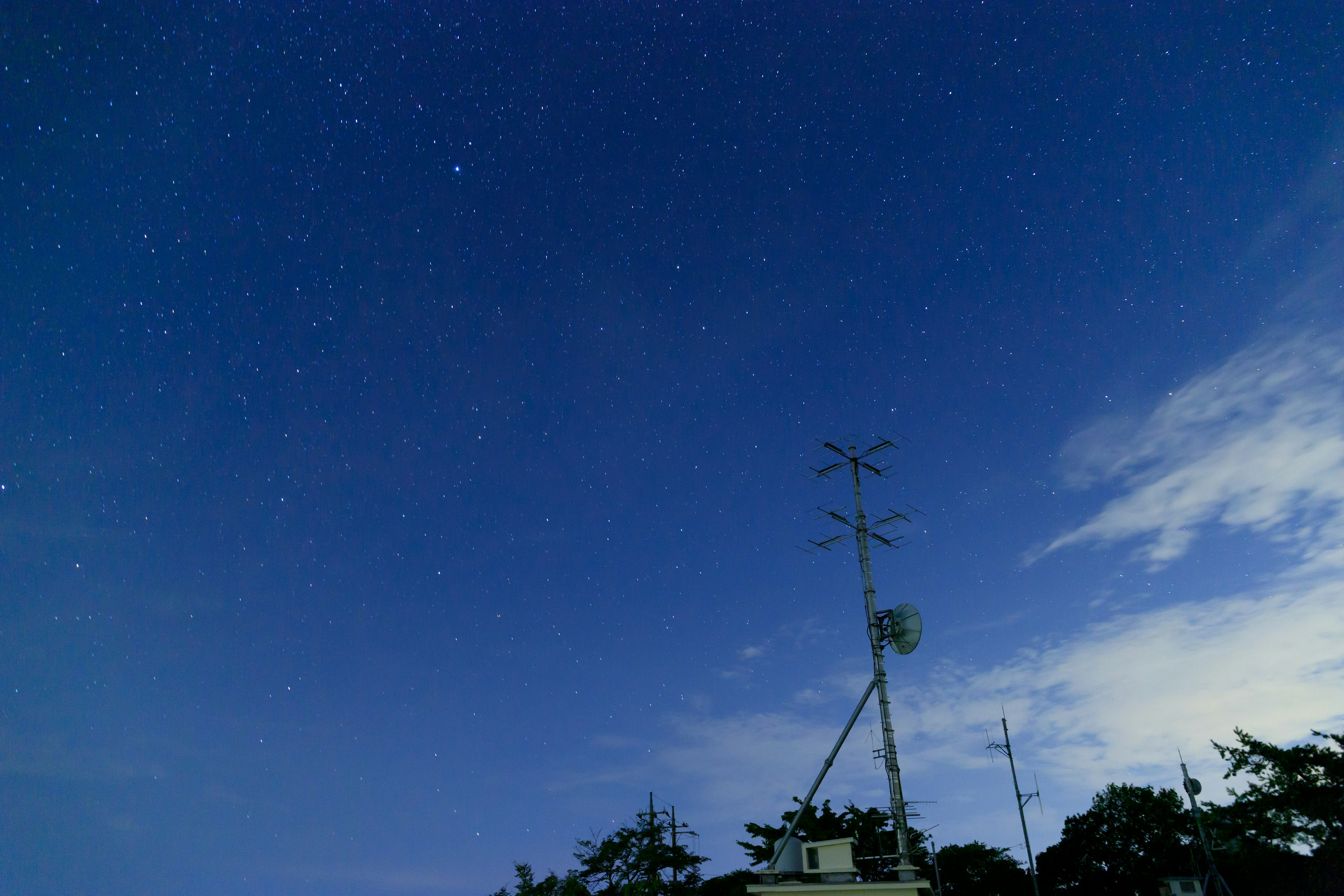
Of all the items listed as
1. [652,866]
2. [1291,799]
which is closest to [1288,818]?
[1291,799]

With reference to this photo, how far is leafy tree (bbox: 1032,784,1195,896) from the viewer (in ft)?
177

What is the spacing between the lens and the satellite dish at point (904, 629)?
79.8 feet

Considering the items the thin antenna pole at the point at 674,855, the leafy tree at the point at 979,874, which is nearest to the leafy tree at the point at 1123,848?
the leafy tree at the point at 979,874

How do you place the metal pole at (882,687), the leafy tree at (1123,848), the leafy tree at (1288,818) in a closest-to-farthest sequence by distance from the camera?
the metal pole at (882,687) < the leafy tree at (1288,818) < the leafy tree at (1123,848)

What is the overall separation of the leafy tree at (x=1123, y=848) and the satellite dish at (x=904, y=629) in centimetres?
4336

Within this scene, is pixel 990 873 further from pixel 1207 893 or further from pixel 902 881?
pixel 902 881

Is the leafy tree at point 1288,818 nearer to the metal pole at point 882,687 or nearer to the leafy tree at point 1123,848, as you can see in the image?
the leafy tree at point 1123,848

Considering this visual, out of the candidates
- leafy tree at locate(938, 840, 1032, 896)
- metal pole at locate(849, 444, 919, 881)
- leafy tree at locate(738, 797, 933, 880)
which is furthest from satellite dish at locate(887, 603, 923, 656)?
leafy tree at locate(938, 840, 1032, 896)

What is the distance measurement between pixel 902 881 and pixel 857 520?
35.8ft

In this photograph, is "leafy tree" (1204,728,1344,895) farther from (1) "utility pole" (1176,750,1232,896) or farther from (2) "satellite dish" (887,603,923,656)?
(2) "satellite dish" (887,603,923,656)

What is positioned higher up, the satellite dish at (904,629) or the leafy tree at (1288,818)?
the satellite dish at (904,629)

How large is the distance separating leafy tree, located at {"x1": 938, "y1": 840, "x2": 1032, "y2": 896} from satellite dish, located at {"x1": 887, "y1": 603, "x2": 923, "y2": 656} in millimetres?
38312

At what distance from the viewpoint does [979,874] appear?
61.0 metres

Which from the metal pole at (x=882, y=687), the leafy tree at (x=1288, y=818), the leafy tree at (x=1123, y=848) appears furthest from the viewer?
the leafy tree at (x=1123, y=848)
